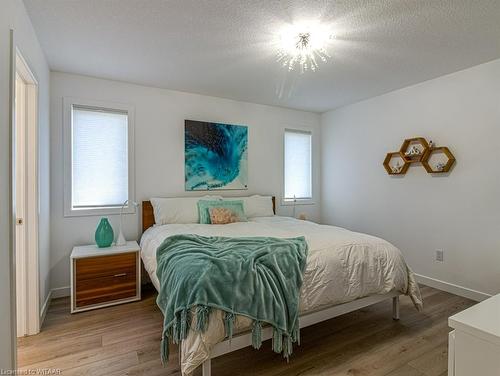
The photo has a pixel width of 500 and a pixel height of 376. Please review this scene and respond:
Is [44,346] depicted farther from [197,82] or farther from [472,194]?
[472,194]

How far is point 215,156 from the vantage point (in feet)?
12.3

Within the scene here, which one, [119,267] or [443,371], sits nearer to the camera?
[443,371]

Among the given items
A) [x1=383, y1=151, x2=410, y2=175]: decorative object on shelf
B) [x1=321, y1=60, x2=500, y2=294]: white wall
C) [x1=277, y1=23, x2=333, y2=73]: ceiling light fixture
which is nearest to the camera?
[x1=277, y1=23, x2=333, y2=73]: ceiling light fixture

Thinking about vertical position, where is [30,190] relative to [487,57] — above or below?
below

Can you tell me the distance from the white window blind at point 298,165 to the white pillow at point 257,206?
592mm

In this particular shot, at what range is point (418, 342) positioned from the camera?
2.08 meters

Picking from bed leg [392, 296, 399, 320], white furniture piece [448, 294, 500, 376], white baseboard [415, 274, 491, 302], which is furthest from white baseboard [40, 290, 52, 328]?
white baseboard [415, 274, 491, 302]

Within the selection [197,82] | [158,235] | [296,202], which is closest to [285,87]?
[197,82]

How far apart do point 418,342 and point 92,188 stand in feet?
11.3

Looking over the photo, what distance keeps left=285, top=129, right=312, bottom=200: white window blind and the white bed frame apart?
2.32 metres

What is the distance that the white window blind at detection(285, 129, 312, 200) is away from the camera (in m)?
4.43

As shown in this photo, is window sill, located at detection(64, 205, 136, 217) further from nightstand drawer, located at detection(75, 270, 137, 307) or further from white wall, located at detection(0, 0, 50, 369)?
white wall, located at detection(0, 0, 50, 369)

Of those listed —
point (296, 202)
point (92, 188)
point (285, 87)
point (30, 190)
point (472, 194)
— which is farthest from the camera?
point (296, 202)

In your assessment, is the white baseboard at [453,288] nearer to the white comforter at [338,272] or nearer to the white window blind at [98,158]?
the white comforter at [338,272]
